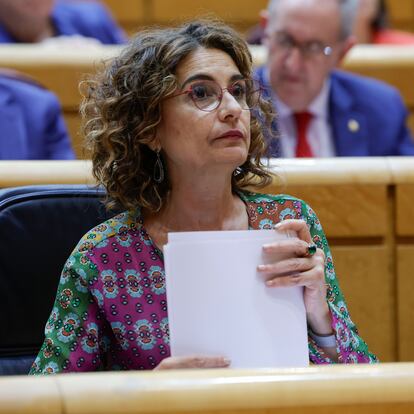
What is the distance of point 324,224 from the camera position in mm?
1694

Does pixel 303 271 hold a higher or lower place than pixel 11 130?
lower

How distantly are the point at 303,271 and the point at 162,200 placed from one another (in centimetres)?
27

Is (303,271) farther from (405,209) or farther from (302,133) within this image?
(302,133)

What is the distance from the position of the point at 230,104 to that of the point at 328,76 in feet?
3.59

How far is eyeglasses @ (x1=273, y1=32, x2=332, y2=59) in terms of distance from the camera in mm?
2330

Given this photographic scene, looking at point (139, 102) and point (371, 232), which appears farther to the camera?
Result: point (371, 232)

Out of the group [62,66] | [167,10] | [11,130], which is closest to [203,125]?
[11,130]

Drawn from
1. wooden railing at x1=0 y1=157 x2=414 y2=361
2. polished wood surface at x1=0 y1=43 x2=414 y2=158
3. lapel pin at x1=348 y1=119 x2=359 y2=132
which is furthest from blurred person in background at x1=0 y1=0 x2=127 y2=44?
wooden railing at x1=0 y1=157 x2=414 y2=361

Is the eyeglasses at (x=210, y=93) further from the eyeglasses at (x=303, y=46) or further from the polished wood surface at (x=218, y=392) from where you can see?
the eyeglasses at (x=303, y=46)

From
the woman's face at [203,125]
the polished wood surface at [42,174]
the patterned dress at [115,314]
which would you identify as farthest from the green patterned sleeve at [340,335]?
the polished wood surface at [42,174]

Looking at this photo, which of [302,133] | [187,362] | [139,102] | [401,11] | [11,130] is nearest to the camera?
[187,362]

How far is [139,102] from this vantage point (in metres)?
1.41

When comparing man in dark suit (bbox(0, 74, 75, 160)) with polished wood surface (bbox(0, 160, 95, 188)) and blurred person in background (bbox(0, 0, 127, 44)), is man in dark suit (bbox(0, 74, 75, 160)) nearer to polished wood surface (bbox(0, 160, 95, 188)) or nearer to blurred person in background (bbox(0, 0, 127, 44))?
polished wood surface (bbox(0, 160, 95, 188))

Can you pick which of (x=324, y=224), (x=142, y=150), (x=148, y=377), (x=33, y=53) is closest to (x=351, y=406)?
(x=148, y=377)
